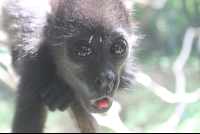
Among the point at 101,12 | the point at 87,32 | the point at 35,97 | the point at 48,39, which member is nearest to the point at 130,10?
the point at 101,12

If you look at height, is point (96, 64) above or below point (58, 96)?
above

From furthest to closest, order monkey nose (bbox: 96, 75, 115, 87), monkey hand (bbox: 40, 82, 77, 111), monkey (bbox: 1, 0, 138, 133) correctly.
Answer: monkey hand (bbox: 40, 82, 77, 111) → monkey (bbox: 1, 0, 138, 133) → monkey nose (bbox: 96, 75, 115, 87)

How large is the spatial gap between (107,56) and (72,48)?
38 centimetres

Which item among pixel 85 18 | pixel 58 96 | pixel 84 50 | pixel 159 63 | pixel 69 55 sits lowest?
pixel 58 96

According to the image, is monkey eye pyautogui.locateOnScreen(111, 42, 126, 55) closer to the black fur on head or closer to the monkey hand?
the black fur on head

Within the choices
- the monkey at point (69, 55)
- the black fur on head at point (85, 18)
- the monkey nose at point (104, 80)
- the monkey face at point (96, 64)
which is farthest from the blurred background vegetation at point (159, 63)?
the monkey nose at point (104, 80)

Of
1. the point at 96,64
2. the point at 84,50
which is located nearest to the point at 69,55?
the point at 84,50

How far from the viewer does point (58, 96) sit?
100.0 inches

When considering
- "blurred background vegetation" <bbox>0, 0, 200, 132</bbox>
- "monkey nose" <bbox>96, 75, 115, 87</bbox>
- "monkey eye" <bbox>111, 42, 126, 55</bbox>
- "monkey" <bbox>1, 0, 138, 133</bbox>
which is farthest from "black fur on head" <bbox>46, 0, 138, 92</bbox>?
"blurred background vegetation" <bbox>0, 0, 200, 132</bbox>

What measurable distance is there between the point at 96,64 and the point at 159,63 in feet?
25.4

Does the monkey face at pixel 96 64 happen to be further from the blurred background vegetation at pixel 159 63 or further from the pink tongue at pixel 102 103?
the blurred background vegetation at pixel 159 63

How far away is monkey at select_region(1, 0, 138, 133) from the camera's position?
2.09 metres

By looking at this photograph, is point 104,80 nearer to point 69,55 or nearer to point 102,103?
point 102,103

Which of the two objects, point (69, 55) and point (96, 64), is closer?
point (96, 64)
